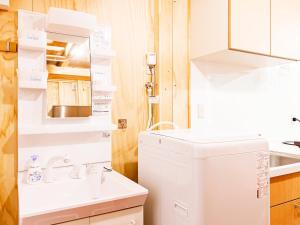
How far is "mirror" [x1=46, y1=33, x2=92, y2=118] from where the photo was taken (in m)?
1.45

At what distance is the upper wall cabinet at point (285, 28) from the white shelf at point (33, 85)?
1656mm

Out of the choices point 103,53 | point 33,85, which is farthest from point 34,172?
point 103,53

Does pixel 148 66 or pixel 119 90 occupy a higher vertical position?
pixel 148 66

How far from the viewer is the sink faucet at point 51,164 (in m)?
1.39

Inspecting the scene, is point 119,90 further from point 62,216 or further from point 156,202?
point 62,216

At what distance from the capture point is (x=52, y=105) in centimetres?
144

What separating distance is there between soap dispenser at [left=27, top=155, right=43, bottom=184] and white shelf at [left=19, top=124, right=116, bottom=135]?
165 millimetres

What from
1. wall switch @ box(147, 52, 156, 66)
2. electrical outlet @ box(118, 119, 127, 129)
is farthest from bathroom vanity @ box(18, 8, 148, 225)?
wall switch @ box(147, 52, 156, 66)

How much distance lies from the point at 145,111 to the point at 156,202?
69 centimetres

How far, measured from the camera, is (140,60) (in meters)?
1.79

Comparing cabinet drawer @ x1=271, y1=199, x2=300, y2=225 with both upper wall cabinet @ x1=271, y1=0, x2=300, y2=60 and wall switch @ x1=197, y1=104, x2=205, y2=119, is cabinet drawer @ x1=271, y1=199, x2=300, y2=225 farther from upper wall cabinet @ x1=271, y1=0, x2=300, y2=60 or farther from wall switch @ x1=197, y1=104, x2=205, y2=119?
upper wall cabinet @ x1=271, y1=0, x2=300, y2=60

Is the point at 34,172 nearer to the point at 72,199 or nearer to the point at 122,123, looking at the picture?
the point at 72,199

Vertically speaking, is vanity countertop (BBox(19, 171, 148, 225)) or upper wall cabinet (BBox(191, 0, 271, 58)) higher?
upper wall cabinet (BBox(191, 0, 271, 58))

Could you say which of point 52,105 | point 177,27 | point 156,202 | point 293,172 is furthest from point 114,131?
point 293,172
